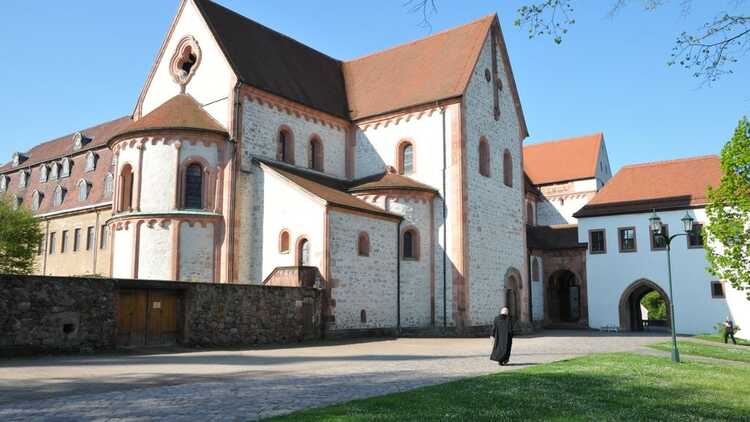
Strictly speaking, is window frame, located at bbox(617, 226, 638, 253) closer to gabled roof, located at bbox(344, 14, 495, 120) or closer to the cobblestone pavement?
gabled roof, located at bbox(344, 14, 495, 120)

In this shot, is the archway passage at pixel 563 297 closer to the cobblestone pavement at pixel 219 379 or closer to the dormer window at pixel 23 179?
the cobblestone pavement at pixel 219 379

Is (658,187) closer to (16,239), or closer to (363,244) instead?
(363,244)

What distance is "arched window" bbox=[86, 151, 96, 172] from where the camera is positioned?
46.2 metres

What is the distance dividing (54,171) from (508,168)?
35011 mm

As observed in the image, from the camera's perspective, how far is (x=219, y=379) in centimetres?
1307

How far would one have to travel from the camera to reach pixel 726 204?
2956 centimetres

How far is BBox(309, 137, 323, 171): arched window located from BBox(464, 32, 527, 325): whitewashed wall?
7478mm

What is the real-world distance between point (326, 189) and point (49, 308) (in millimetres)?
14171

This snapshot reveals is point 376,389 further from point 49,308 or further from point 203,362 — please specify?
point 49,308

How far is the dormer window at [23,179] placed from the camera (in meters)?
52.6

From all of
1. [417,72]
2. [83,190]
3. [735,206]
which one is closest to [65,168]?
[83,190]

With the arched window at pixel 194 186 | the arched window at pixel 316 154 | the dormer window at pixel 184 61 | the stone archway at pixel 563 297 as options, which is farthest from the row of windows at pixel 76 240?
the stone archway at pixel 563 297

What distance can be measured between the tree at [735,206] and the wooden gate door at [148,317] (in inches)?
915

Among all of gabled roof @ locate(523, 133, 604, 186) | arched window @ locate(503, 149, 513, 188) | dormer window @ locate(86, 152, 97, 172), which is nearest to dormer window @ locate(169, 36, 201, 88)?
arched window @ locate(503, 149, 513, 188)
